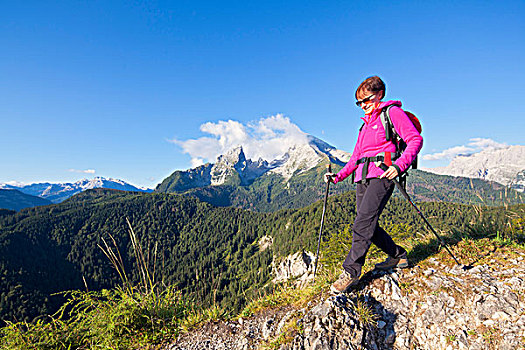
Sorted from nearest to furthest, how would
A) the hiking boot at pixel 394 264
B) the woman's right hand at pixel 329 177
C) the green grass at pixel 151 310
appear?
the green grass at pixel 151 310 → the hiking boot at pixel 394 264 → the woman's right hand at pixel 329 177

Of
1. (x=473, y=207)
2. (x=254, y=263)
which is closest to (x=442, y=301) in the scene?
(x=473, y=207)

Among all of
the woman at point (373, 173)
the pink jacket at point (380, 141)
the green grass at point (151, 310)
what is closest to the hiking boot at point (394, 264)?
the woman at point (373, 173)

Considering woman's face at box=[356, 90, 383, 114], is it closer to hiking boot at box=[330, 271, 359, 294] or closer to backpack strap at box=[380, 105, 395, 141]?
backpack strap at box=[380, 105, 395, 141]

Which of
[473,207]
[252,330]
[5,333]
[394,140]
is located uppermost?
Answer: [394,140]

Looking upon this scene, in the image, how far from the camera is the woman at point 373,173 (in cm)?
411

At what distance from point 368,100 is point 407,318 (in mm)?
3792

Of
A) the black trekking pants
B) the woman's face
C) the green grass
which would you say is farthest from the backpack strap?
the green grass

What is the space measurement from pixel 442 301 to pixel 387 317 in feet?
2.94

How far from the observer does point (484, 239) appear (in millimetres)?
5371

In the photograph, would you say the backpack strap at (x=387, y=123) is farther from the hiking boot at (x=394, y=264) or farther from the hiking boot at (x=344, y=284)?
the hiking boot at (x=344, y=284)

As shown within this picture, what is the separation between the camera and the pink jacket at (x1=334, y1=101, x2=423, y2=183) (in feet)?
12.9

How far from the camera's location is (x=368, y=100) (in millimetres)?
4609

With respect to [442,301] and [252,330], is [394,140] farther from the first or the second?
[252,330]

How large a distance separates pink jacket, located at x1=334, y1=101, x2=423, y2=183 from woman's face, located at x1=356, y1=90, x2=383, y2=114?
15 cm
